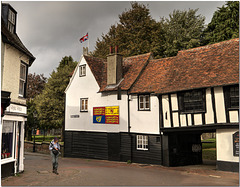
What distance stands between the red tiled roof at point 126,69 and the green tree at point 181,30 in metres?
10.2

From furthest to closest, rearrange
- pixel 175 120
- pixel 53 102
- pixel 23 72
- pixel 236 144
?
pixel 53 102
pixel 175 120
pixel 236 144
pixel 23 72

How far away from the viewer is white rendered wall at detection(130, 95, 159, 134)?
19719mm

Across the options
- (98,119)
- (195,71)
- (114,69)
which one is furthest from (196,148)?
(114,69)

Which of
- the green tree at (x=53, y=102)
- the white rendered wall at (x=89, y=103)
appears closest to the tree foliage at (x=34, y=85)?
the green tree at (x=53, y=102)

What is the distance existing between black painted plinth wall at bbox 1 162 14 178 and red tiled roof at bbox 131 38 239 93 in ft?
36.8

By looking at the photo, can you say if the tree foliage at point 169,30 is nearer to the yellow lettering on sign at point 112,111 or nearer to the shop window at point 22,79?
the yellow lettering on sign at point 112,111

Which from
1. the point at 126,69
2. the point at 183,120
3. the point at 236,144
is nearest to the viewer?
the point at 236,144

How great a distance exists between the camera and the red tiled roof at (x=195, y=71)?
54.5 ft

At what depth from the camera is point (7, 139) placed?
13.2m

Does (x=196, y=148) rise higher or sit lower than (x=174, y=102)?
lower

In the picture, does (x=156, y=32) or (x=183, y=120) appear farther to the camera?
(x=156, y=32)

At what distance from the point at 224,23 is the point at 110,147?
21559 mm

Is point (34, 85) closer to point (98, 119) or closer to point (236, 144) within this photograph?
point (98, 119)

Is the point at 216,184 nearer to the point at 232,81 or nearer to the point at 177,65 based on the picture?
the point at 232,81
